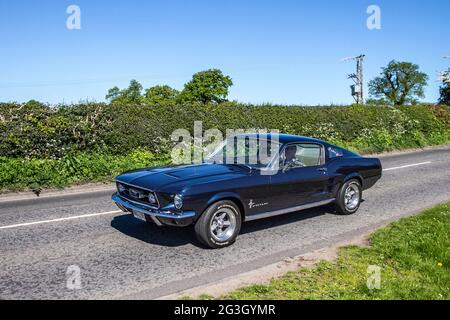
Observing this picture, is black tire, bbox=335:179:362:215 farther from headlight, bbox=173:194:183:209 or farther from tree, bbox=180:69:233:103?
tree, bbox=180:69:233:103

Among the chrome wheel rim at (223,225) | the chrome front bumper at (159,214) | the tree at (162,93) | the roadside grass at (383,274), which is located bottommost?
the roadside grass at (383,274)

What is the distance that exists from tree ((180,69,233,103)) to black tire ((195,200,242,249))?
70.5 meters

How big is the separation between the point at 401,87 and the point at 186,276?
98253 millimetres

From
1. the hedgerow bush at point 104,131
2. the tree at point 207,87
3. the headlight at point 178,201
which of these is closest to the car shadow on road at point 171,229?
the headlight at point 178,201

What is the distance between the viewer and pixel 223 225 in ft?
20.0

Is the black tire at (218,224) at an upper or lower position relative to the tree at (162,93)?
lower

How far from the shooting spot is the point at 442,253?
555 centimetres

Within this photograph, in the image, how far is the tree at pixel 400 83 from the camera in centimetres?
9088

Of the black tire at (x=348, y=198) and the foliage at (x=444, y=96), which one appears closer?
the black tire at (x=348, y=198)

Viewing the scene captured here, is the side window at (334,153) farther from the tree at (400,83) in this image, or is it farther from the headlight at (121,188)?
the tree at (400,83)

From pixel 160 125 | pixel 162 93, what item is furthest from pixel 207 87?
pixel 160 125

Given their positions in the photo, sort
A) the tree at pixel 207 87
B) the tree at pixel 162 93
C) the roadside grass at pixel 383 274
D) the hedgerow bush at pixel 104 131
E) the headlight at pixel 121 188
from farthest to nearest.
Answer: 1. the tree at pixel 162 93
2. the tree at pixel 207 87
3. the hedgerow bush at pixel 104 131
4. the headlight at pixel 121 188
5. the roadside grass at pixel 383 274

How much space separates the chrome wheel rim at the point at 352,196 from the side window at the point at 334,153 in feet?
2.07
